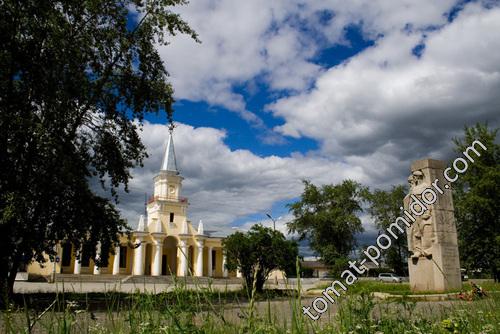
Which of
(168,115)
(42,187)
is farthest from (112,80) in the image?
(42,187)

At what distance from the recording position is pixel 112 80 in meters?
17.7

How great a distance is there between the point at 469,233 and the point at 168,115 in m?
24.9

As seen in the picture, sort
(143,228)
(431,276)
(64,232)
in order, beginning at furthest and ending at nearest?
1. (143,228)
2. (64,232)
3. (431,276)

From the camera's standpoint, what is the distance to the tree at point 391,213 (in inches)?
2169

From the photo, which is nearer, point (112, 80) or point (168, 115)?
point (112, 80)

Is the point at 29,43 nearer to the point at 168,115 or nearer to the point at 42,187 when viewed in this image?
the point at 42,187

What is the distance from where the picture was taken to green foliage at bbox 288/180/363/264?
160ft

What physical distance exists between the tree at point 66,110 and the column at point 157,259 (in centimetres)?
3662

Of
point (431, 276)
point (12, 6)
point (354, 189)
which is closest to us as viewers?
point (12, 6)

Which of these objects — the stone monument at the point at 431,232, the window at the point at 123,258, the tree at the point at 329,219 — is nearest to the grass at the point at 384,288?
the stone monument at the point at 431,232

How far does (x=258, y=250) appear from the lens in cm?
2303

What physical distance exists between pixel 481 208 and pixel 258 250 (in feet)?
57.9

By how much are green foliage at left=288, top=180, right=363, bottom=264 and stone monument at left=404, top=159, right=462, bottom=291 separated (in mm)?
32414

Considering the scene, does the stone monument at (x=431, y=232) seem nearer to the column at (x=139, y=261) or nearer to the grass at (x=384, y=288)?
the grass at (x=384, y=288)
